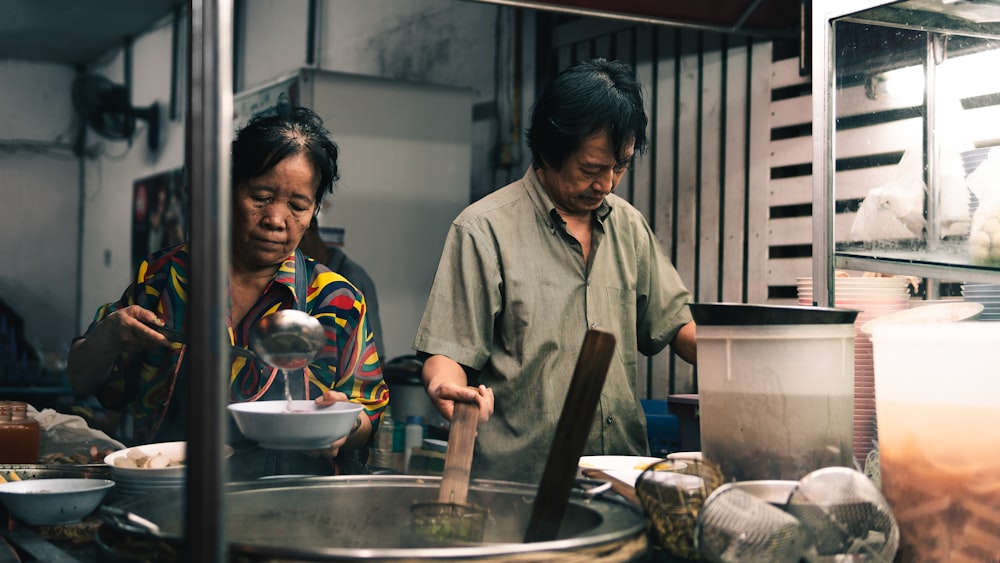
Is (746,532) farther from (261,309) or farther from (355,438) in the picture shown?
(261,309)

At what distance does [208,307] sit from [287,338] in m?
0.68

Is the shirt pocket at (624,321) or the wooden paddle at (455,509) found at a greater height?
the shirt pocket at (624,321)

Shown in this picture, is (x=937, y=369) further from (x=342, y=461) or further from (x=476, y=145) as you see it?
(x=476, y=145)

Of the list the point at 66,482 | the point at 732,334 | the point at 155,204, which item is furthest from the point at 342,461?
the point at 155,204

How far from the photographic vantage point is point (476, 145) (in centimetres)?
542

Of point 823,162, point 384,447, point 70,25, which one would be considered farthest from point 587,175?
point 70,25

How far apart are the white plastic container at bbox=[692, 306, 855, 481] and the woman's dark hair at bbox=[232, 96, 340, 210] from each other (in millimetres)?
1112

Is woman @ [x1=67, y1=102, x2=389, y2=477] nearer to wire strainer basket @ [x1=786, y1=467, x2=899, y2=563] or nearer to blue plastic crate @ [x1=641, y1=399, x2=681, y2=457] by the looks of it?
wire strainer basket @ [x1=786, y1=467, x2=899, y2=563]

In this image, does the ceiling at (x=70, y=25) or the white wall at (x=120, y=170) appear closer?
the ceiling at (x=70, y=25)

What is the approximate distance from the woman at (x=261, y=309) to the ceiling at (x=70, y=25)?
19.6 ft

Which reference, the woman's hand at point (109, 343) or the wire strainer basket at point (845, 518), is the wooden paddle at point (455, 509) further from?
the woman's hand at point (109, 343)

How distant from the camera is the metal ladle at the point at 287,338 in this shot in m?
1.46

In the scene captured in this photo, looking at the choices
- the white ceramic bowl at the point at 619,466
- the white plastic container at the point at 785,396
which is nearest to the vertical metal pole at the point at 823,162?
the white ceramic bowl at the point at 619,466

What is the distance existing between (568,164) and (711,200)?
2.12 m
